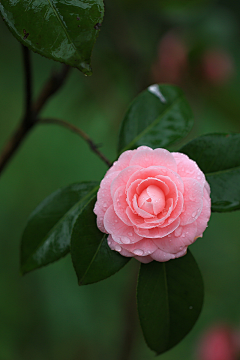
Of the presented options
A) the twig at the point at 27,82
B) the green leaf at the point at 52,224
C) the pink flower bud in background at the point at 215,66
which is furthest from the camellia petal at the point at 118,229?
the pink flower bud in background at the point at 215,66

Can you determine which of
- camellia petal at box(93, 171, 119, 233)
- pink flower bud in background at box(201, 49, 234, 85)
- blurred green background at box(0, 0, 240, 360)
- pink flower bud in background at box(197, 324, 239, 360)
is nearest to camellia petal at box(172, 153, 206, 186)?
camellia petal at box(93, 171, 119, 233)

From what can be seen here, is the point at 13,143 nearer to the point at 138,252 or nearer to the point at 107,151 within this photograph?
the point at 138,252

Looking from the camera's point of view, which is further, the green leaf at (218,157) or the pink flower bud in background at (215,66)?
the pink flower bud in background at (215,66)

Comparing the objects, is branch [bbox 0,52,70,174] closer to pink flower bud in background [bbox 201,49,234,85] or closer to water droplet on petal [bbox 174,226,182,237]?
water droplet on petal [bbox 174,226,182,237]

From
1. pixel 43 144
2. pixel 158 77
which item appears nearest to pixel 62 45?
pixel 158 77

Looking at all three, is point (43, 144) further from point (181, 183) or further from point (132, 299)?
point (181, 183)

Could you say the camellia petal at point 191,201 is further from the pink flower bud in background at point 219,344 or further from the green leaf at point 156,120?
the pink flower bud in background at point 219,344
